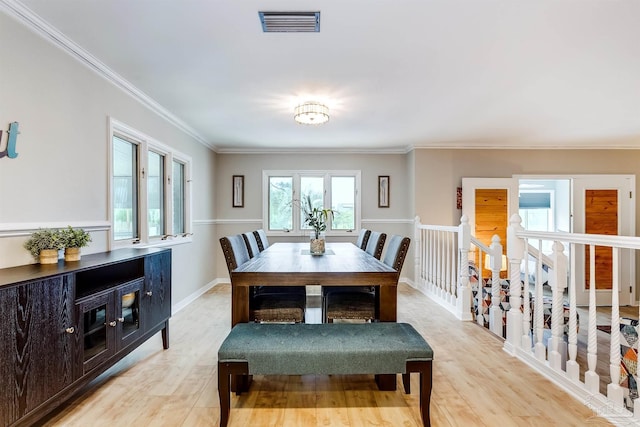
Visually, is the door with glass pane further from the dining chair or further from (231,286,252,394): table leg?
the dining chair

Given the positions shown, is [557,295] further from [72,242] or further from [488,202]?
[488,202]

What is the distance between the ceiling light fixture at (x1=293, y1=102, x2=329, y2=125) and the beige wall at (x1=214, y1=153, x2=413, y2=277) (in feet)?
7.64

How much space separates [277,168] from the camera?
559 centimetres

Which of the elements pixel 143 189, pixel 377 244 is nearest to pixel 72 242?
pixel 143 189

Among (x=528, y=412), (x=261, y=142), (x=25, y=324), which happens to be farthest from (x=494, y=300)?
(x=261, y=142)

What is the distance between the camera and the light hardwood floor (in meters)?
1.79

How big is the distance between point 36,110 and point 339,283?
212 centimetres

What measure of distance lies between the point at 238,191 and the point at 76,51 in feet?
11.2

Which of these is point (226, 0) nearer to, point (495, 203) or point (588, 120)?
point (588, 120)

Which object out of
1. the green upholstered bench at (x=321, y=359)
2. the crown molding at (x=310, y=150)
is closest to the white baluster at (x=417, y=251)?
the crown molding at (x=310, y=150)

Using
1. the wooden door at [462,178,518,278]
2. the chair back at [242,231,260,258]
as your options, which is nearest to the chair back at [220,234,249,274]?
the chair back at [242,231,260,258]

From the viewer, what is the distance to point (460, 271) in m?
3.63

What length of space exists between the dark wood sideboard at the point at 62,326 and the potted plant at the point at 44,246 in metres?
0.06

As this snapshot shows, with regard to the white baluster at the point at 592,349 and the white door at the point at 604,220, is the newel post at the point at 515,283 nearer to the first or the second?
the white baluster at the point at 592,349
